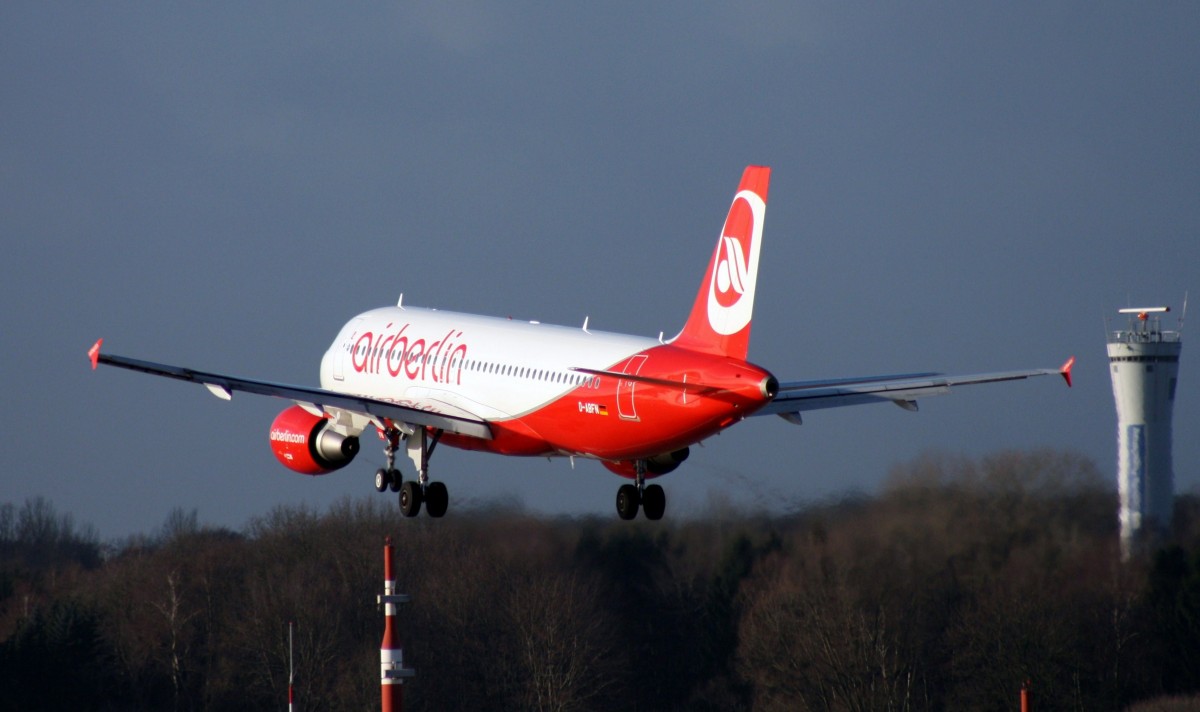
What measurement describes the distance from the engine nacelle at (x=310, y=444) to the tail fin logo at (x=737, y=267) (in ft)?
44.3

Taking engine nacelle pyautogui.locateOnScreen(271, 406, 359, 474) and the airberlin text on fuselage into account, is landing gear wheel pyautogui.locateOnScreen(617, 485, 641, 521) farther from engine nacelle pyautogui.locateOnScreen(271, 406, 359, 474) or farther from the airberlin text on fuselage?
engine nacelle pyautogui.locateOnScreen(271, 406, 359, 474)

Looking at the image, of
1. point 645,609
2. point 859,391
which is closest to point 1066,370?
point 859,391

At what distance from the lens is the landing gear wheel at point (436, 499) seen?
172 feet

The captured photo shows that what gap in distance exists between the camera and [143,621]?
332 feet

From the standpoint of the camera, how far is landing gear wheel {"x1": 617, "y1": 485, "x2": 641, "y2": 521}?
5194 cm

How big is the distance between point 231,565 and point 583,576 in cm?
2385

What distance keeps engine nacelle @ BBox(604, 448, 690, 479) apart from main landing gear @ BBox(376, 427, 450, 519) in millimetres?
4614

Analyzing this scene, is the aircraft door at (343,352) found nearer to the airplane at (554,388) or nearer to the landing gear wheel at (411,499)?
the airplane at (554,388)

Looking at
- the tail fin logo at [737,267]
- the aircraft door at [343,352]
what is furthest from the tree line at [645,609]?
the tail fin logo at [737,267]

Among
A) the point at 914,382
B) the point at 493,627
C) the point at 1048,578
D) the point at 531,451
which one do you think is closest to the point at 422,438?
the point at 531,451

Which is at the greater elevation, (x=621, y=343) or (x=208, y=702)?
(x=621, y=343)

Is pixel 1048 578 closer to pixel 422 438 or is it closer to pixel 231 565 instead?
pixel 422 438

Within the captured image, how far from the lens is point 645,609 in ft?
300

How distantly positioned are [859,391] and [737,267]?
23.9ft
